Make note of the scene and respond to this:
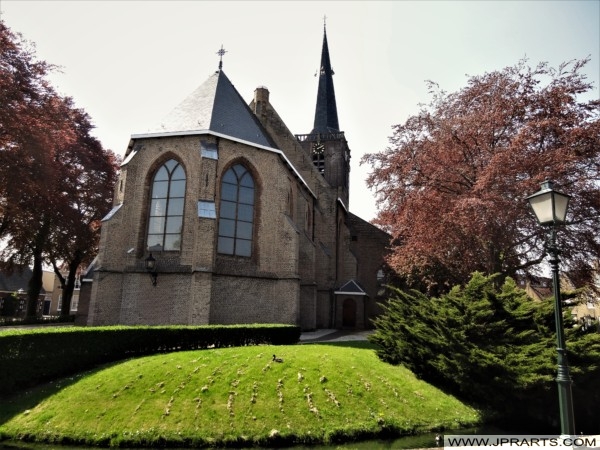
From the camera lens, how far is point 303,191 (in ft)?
88.2

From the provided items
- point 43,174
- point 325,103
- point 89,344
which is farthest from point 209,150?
point 325,103

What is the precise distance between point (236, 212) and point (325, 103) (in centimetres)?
2299

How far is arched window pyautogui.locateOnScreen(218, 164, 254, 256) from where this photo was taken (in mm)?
20078

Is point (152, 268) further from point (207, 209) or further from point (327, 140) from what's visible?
point (327, 140)

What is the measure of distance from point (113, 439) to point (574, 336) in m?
10.8

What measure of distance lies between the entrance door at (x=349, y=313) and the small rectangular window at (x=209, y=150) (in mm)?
16073

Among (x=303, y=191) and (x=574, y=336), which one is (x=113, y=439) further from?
(x=303, y=191)

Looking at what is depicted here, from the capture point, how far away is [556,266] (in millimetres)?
6418

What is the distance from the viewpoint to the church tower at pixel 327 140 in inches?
1496

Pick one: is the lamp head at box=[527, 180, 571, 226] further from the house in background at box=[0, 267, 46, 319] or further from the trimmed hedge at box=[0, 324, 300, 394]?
the house in background at box=[0, 267, 46, 319]

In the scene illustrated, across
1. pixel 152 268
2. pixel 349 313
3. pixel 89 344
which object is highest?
pixel 152 268

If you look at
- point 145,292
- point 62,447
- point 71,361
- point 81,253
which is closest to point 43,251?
point 81,253

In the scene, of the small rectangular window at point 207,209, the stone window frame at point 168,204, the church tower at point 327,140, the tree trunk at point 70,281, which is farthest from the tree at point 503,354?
the tree trunk at point 70,281

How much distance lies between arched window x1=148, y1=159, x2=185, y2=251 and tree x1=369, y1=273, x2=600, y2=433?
11.7m
